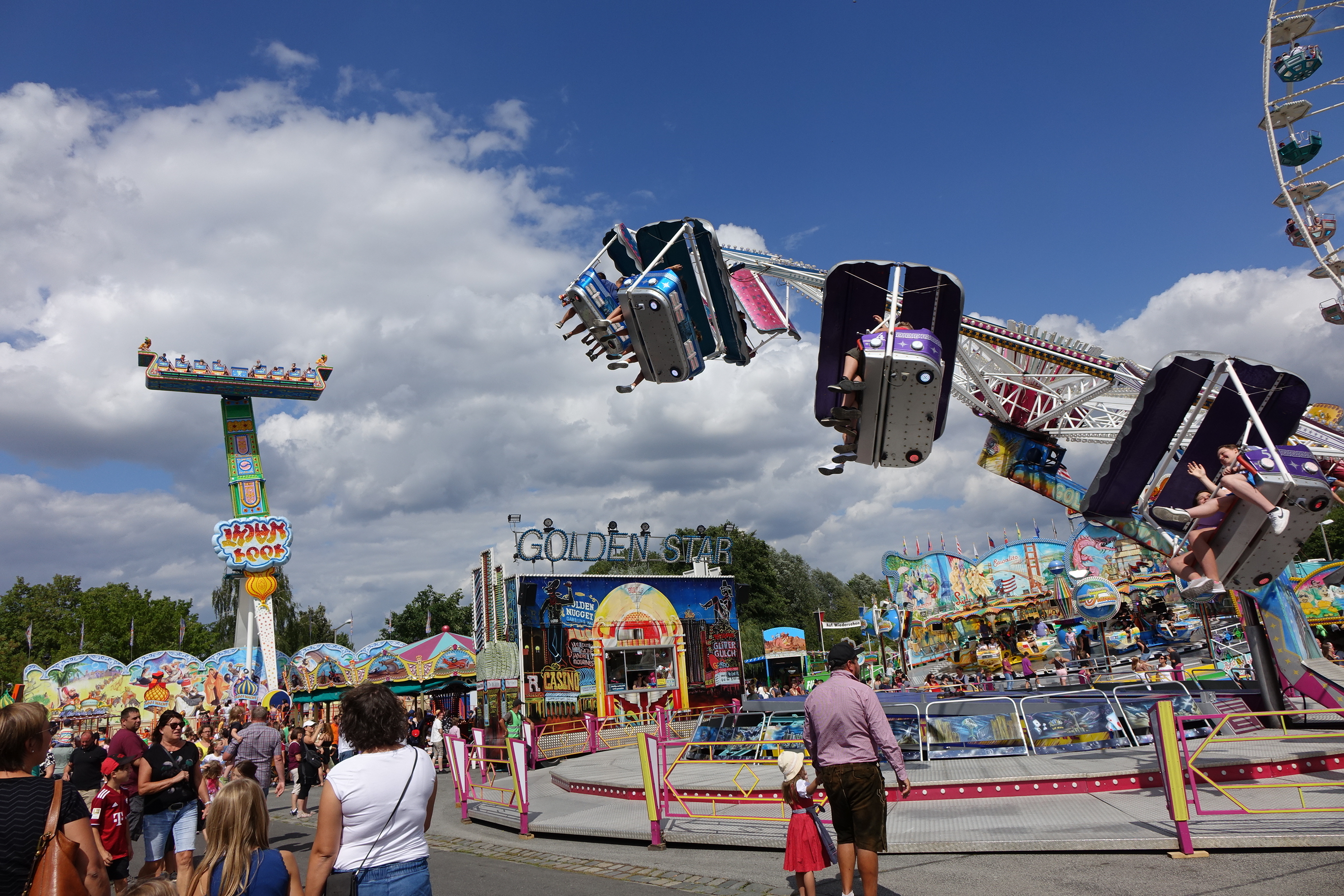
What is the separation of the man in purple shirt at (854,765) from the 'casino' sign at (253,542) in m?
37.1

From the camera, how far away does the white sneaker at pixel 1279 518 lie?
729 centimetres

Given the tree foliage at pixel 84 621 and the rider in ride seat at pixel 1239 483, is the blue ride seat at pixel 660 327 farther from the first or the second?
the tree foliage at pixel 84 621

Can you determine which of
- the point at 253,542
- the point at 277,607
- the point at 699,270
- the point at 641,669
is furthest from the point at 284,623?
the point at 699,270

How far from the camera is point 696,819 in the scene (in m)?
8.64

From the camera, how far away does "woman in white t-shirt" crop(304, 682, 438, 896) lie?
3090 millimetres

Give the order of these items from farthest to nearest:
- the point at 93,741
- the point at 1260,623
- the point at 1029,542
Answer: the point at 1029,542, the point at 1260,623, the point at 93,741

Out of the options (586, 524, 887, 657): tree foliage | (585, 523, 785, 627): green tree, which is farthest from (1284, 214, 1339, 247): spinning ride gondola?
(585, 523, 785, 627): green tree

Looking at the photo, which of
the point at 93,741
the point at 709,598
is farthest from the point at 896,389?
the point at 709,598

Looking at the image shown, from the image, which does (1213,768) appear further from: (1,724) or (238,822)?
(1,724)

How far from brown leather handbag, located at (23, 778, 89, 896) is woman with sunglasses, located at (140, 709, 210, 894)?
12.3 feet

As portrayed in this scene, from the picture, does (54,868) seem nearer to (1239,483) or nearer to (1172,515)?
(1239,483)

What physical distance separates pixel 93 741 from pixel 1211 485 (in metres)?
11.1

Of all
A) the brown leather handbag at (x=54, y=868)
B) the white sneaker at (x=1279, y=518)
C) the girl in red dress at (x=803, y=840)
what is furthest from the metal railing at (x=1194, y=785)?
the brown leather handbag at (x=54, y=868)

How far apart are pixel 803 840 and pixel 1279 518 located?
547 centimetres
